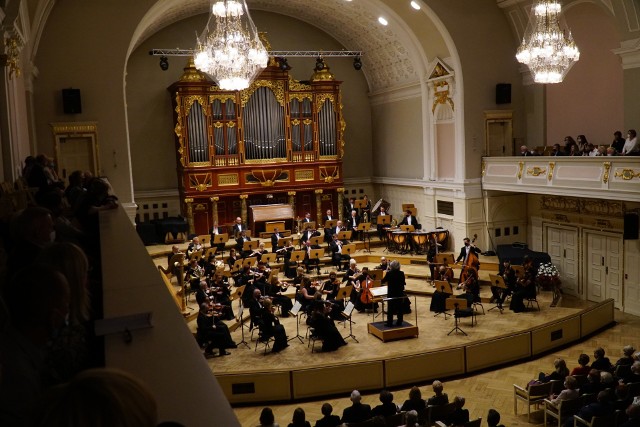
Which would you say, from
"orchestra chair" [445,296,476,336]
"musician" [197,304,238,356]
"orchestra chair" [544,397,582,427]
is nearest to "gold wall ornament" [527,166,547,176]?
"orchestra chair" [445,296,476,336]

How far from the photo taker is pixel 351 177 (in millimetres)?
23469

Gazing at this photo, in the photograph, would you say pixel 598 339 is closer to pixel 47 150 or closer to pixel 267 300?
pixel 267 300

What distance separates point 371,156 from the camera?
78.1ft

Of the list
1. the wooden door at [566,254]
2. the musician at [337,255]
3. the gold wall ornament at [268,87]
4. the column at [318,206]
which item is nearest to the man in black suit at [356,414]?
the musician at [337,255]

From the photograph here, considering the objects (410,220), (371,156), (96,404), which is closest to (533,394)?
(96,404)

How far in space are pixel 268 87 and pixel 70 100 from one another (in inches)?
293

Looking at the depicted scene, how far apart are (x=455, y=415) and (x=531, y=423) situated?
2.12m

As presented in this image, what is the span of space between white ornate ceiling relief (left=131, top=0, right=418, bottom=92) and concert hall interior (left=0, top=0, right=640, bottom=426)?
4.0 inches

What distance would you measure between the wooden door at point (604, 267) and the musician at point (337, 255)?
6.60m

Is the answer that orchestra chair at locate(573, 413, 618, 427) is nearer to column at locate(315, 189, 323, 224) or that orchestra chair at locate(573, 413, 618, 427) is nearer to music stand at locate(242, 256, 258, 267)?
music stand at locate(242, 256, 258, 267)

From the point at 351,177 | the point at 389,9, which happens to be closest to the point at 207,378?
the point at 389,9

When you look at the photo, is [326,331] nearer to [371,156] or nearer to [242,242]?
[242,242]

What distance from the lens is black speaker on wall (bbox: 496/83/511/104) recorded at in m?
17.7

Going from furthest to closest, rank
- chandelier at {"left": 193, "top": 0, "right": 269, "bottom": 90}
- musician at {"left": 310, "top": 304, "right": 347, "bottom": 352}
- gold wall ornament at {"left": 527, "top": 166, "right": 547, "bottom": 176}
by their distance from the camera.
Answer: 1. gold wall ornament at {"left": 527, "top": 166, "right": 547, "bottom": 176}
2. musician at {"left": 310, "top": 304, "right": 347, "bottom": 352}
3. chandelier at {"left": 193, "top": 0, "right": 269, "bottom": 90}
